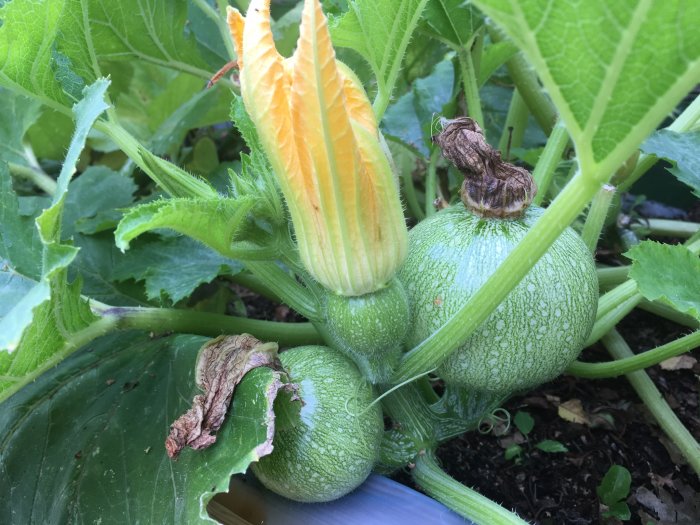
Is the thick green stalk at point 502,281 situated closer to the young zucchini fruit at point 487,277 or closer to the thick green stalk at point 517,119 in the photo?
the young zucchini fruit at point 487,277

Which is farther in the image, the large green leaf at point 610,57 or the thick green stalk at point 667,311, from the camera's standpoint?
the thick green stalk at point 667,311

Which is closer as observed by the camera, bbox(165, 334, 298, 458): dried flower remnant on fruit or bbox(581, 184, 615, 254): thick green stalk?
bbox(165, 334, 298, 458): dried flower remnant on fruit

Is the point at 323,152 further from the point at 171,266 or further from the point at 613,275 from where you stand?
the point at 613,275

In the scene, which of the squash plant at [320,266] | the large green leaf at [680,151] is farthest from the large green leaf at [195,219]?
Result: the large green leaf at [680,151]

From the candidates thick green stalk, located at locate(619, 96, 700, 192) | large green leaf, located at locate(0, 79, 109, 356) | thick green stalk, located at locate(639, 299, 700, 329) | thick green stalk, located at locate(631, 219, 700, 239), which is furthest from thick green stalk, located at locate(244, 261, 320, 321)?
thick green stalk, located at locate(631, 219, 700, 239)

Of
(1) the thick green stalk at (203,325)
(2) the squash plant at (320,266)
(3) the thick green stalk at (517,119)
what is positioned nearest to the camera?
(2) the squash plant at (320,266)

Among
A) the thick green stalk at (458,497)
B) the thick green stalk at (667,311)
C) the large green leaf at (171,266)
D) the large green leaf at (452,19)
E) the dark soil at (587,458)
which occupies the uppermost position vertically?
the large green leaf at (452,19)

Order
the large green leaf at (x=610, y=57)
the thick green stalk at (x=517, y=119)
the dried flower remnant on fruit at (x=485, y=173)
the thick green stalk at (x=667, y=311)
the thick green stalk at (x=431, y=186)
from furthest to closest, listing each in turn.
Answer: the thick green stalk at (x=517, y=119)
the thick green stalk at (x=667, y=311)
the thick green stalk at (x=431, y=186)
the dried flower remnant on fruit at (x=485, y=173)
the large green leaf at (x=610, y=57)

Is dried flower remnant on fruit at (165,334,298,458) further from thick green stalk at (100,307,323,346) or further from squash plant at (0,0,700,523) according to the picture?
thick green stalk at (100,307,323,346)
